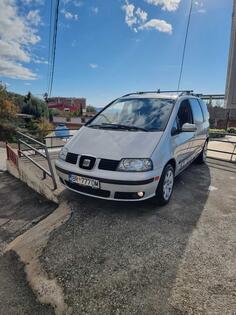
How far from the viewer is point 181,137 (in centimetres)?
391

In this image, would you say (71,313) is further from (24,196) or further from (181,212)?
(24,196)

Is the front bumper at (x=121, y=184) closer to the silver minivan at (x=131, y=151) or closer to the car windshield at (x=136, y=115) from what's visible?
the silver minivan at (x=131, y=151)

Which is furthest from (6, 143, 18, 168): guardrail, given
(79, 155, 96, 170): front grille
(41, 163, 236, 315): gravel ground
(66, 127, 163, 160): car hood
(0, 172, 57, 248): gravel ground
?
(79, 155, 96, 170): front grille

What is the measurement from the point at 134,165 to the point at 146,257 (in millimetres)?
1102

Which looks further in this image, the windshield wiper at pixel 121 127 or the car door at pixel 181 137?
the car door at pixel 181 137

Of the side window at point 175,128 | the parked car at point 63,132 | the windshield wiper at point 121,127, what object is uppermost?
the side window at point 175,128

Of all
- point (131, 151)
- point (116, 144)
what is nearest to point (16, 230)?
point (116, 144)

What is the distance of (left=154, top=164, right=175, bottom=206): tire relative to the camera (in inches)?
128

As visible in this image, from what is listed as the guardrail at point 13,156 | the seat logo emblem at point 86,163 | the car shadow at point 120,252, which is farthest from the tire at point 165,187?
the guardrail at point 13,156

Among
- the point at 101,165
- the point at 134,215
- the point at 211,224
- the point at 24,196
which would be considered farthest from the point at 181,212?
the point at 24,196

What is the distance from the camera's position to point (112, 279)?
2.06m

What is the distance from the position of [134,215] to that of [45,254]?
4.13 feet

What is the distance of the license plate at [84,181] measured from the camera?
2.96 meters

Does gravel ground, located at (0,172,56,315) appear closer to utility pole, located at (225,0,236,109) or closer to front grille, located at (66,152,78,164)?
front grille, located at (66,152,78,164)
